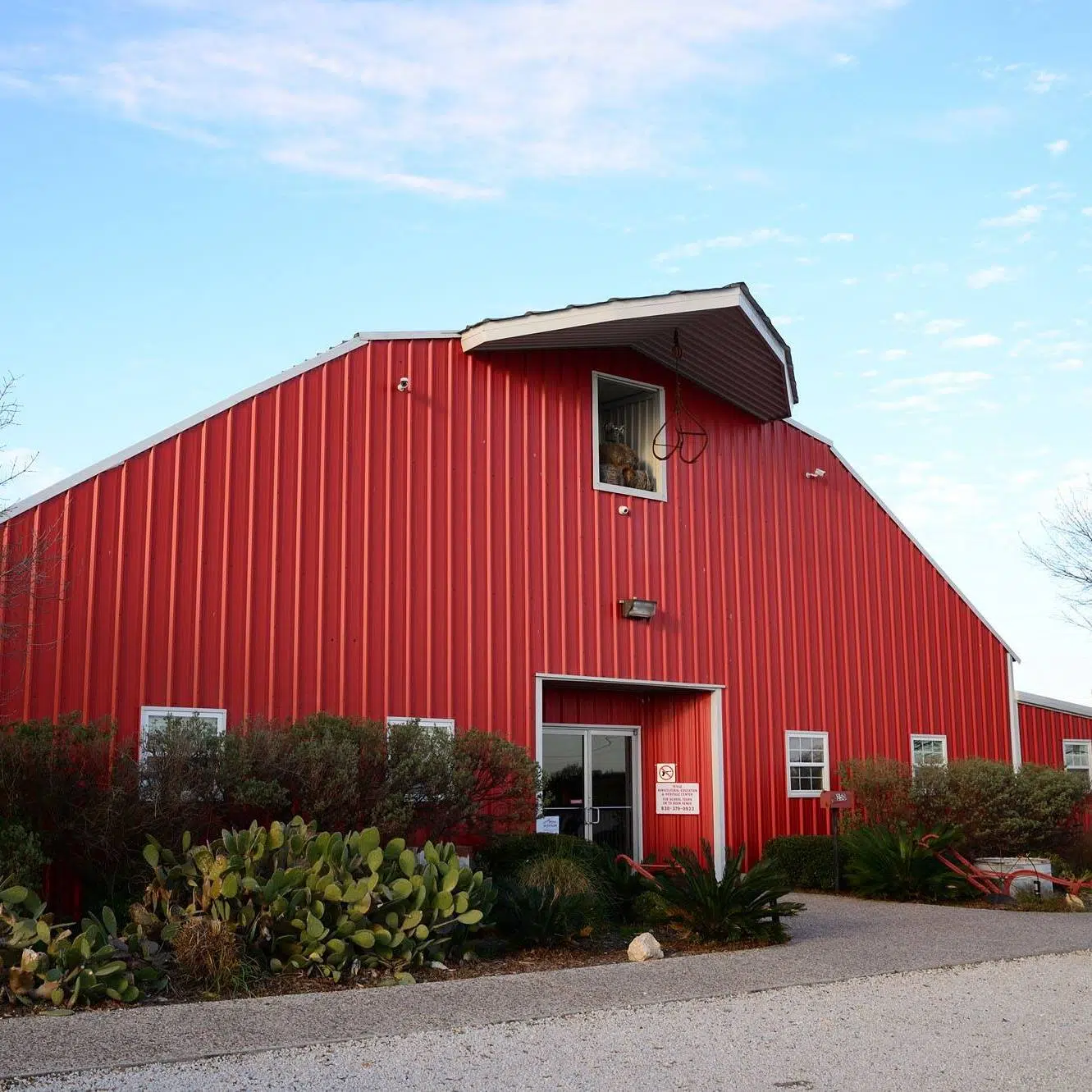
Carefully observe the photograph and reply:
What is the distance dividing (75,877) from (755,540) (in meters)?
10.1

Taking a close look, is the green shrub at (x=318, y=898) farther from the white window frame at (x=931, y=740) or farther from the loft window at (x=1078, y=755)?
the loft window at (x=1078, y=755)

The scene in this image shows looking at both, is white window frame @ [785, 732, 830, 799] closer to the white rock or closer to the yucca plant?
the yucca plant

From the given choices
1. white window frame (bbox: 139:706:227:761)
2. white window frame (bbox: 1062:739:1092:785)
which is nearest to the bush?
white window frame (bbox: 1062:739:1092:785)

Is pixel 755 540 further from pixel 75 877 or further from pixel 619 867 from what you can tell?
pixel 75 877

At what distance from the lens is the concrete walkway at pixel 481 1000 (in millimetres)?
6613

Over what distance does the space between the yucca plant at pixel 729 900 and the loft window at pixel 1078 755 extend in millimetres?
12654

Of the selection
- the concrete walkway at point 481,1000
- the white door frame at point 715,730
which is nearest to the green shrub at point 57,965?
the concrete walkway at point 481,1000

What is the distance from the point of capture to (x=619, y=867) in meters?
12.2

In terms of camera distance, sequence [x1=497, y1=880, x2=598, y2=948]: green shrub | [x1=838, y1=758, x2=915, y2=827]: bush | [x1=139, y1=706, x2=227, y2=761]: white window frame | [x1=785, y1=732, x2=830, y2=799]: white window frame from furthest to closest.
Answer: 1. [x1=785, y1=732, x2=830, y2=799]: white window frame
2. [x1=838, y1=758, x2=915, y2=827]: bush
3. [x1=139, y1=706, x2=227, y2=761]: white window frame
4. [x1=497, y1=880, x2=598, y2=948]: green shrub

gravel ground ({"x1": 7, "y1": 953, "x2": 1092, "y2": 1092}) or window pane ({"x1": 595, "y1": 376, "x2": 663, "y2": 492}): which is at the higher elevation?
window pane ({"x1": 595, "y1": 376, "x2": 663, "y2": 492})

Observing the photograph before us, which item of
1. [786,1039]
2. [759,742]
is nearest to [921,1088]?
[786,1039]

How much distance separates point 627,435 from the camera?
56.0 ft

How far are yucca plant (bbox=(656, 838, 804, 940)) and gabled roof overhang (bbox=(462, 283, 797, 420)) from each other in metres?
6.61

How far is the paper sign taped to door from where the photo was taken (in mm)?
16766
